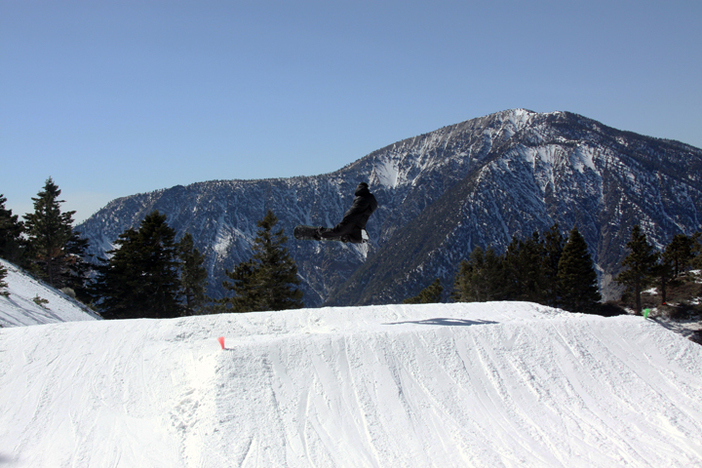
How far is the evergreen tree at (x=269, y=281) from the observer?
29.9m

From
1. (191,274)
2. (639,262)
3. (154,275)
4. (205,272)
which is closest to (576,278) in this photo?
(639,262)

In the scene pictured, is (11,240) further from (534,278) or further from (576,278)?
(576,278)

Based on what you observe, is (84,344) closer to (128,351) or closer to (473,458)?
(128,351)

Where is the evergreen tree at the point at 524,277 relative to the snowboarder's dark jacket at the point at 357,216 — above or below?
Result: below

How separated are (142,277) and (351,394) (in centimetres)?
2584

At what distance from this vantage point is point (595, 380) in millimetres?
9266

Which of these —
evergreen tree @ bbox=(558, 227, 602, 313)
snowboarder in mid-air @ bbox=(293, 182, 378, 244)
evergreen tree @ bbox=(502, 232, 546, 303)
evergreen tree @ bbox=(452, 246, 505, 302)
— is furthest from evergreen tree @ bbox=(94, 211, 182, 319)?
evergreen tree @ bbox=(558, 227, 602, 313)

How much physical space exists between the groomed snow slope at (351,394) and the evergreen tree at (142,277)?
20.9 meters

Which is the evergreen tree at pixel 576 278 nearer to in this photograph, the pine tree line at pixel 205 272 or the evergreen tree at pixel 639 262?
the pine tree line at pixel 205 272

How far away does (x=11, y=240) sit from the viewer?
34125 mm

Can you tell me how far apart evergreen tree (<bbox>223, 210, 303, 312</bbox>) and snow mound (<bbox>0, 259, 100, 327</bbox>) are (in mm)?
11785

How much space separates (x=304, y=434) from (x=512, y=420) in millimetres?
3414

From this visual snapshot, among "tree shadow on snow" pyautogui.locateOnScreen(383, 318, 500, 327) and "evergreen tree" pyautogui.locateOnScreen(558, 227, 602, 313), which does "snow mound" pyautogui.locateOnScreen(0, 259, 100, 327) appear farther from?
"evergreen tree" pyautogui.locateOnScreen(558, 227, 602, 313)

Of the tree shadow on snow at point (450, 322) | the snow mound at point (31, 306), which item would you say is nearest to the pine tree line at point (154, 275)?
the snow mound at point (31, 306)
